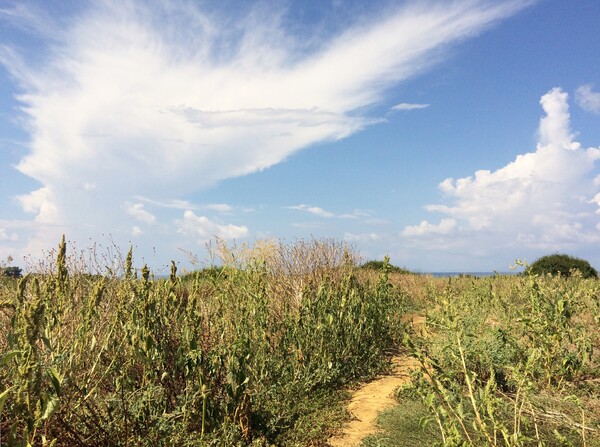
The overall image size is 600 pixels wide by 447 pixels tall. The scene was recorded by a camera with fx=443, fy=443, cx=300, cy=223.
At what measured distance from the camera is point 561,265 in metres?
20.5

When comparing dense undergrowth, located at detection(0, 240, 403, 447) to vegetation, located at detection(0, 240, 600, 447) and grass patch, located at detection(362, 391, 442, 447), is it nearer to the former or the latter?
vegetation, located at detection(0, 240, 600, 447)

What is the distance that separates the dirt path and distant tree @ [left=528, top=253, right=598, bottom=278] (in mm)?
16258

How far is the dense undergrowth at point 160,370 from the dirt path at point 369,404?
0.22 metres

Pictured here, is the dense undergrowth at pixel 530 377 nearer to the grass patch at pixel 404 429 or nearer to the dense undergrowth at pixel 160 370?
the grass patch at pixel 404 429

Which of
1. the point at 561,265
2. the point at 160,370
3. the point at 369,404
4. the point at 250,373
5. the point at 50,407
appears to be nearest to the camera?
the point at 50,407

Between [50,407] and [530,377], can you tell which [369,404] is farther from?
[50,407]

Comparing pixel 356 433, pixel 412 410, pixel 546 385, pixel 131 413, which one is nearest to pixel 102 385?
pixel 131 413

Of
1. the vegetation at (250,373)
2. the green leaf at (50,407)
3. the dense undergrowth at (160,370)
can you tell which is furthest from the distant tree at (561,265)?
the green leaf at (50,407)

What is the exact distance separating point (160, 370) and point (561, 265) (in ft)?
69.8

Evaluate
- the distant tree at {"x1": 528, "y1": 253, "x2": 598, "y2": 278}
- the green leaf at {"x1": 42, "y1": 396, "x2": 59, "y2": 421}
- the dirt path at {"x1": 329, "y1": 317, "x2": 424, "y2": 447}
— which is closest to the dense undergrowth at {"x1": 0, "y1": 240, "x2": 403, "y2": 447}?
the green leaf at {"x1": 42, "y1": 396, "x2": 59, "y2": 421}

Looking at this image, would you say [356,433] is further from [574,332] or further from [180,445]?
[574,332]

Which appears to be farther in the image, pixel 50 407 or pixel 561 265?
pixel 561 265

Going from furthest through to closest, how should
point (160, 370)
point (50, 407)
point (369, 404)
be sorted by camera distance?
point (369, 404)
point (160, 370)
point (50, 407)

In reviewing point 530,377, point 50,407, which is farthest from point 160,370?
point 530,377
